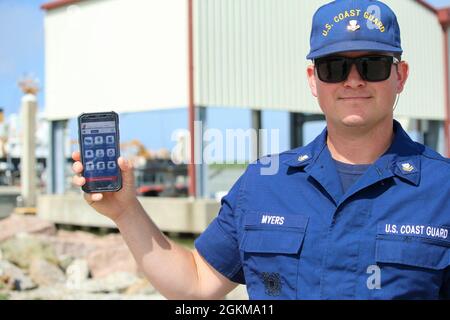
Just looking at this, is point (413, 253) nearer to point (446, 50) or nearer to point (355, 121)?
point (355, 121)

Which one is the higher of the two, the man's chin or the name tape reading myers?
the man's chin

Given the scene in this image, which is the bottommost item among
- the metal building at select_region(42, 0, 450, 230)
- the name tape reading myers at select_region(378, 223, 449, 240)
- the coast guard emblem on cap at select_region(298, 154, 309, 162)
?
the name tape reading myers at select_region(378, 223, 449, 240)

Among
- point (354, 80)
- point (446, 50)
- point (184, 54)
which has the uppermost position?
point (446, 50)

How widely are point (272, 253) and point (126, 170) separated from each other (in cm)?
54

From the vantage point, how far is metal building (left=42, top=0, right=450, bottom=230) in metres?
13.1

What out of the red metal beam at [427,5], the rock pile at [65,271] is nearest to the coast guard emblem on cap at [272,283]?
the rock pile at [65,271]

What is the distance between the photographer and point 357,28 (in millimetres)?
1773

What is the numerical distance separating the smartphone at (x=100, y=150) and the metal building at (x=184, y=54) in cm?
1067

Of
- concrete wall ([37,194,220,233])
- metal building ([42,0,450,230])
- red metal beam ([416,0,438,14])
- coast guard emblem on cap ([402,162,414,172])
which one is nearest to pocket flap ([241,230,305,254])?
coast guard emblem on cap ([402,162,414,172])

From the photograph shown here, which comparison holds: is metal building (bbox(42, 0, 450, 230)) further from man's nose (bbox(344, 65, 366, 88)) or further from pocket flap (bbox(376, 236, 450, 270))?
pocket flap (bbox(376, 236, 450, 270))

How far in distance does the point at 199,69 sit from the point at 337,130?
11287 millimetres

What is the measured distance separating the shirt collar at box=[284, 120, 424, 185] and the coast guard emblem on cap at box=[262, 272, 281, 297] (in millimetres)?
347

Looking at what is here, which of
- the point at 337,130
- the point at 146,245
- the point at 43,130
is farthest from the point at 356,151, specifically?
the point at 43,130

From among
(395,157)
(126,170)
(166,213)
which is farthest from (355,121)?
(166,213)
